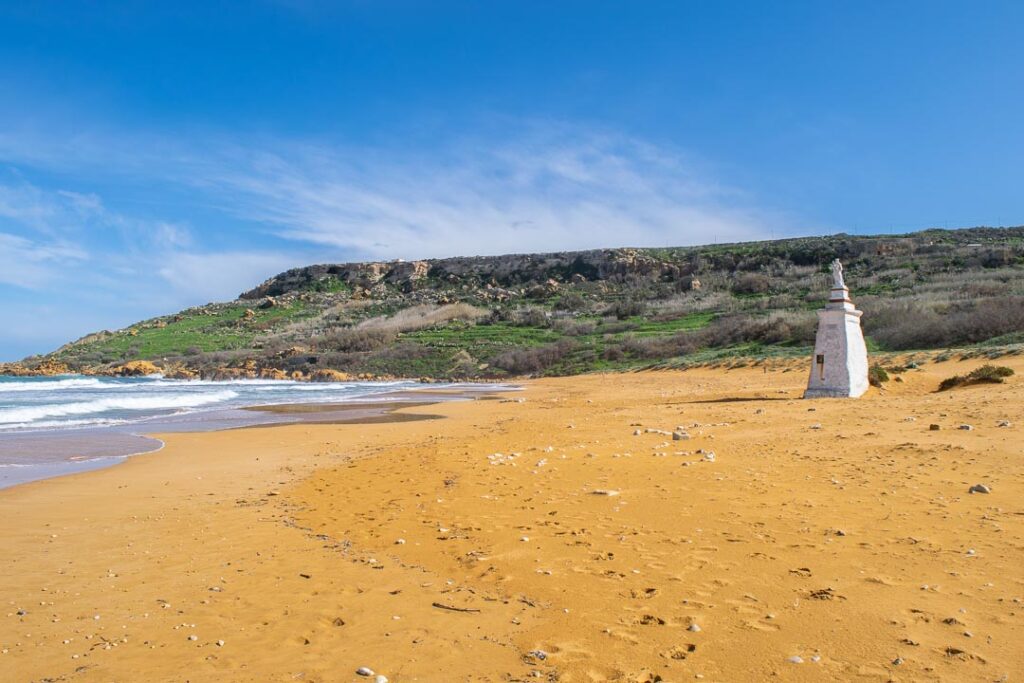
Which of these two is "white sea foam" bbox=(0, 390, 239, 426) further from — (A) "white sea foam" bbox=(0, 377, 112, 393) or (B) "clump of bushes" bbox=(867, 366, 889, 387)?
(B) "clump of bushes" bbox=(867, 366, 889, 387)

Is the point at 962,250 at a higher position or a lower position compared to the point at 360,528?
higher

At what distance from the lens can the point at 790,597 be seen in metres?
4.07

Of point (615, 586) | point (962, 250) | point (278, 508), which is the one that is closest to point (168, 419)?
point (278, 508)

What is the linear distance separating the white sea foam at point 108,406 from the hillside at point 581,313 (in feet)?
48.5

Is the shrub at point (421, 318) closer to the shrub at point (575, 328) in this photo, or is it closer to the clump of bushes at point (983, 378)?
the shrub at point (575, 328)

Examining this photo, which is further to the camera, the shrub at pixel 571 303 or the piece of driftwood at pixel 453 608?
the shrub at pixel 571 303

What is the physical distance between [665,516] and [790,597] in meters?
1.83

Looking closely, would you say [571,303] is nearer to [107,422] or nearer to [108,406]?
[108,406]

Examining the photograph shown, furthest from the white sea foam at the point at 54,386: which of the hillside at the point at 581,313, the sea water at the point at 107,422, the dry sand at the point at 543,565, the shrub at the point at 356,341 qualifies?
the dry sand at the point at 543,565

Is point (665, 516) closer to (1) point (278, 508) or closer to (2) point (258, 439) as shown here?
(1) point (278, 508)

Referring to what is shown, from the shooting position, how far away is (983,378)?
14328mm

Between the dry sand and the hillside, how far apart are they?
16.6 metres

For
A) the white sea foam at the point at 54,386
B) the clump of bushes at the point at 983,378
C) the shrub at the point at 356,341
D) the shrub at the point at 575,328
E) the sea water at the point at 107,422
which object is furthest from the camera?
the shrub at the point at 356,341

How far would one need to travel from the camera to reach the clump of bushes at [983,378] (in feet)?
46.7
